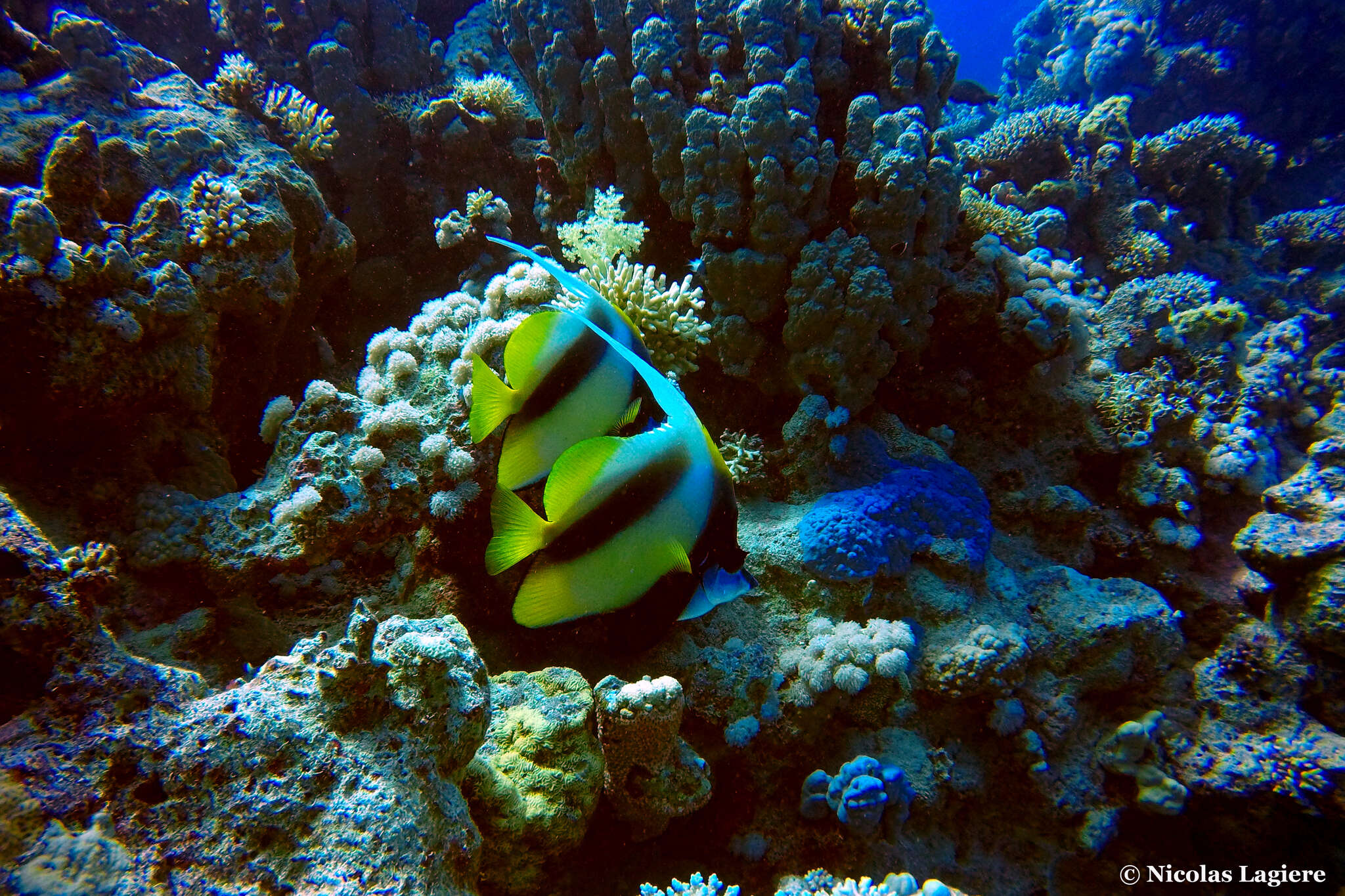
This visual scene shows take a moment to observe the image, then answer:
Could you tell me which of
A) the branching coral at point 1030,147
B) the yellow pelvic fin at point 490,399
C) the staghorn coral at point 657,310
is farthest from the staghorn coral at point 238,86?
the branching coral at point 1030,147

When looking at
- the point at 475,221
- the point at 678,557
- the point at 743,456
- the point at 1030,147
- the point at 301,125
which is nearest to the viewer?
the point at 678,557

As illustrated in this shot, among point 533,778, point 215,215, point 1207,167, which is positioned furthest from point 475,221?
point 1207,167

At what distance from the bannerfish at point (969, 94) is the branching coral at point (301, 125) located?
50.1ft

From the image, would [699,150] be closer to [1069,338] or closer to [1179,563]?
[1069,338]

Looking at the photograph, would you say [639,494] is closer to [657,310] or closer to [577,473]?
[577,473]

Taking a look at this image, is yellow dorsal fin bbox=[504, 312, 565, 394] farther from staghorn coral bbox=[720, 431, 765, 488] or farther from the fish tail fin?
staghorn coral bbox=[720, 431, 765, 488]

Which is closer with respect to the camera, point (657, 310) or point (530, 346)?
point (530, 346)

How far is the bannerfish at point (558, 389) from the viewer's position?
5.55 ft

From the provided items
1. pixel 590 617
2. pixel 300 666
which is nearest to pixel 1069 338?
pixel 590 617

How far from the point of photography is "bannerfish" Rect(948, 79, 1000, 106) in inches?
581

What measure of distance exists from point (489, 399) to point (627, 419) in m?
0.43

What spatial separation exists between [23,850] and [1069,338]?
606 cm

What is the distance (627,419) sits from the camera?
172 cm

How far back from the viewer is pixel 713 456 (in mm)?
1353
